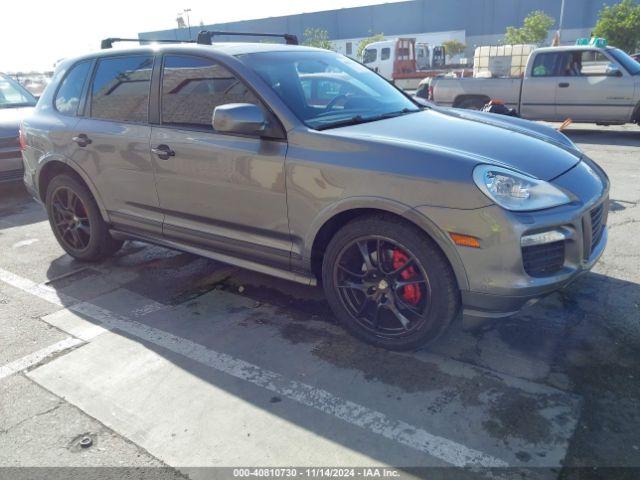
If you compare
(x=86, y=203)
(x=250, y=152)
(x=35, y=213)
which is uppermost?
(x=250, y=152)

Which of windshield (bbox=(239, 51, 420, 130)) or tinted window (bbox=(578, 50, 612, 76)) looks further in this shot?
tinted window (bbox=(578, 50, 612, 76))

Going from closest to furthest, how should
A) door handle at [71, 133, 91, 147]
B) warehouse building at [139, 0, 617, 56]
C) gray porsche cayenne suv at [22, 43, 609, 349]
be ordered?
gray porsche cayenne suv at [22, 43, 609, 349]
door handle at [71, 133, 91, 147]
warehouse building at [139, 0, 617, 56]

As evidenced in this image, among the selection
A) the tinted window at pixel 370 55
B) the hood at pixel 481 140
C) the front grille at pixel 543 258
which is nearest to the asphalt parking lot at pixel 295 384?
the front grille at pixel 543 258

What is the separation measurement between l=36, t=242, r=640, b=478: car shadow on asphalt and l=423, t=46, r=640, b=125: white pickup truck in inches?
312

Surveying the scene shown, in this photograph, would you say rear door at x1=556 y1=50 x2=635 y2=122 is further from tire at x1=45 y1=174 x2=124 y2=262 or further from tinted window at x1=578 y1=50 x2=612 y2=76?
tire at x1=45 y1=174 x2=124 y2=262

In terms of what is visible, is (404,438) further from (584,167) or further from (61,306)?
(61,306)

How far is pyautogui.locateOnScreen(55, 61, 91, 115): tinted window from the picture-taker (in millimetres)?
4391

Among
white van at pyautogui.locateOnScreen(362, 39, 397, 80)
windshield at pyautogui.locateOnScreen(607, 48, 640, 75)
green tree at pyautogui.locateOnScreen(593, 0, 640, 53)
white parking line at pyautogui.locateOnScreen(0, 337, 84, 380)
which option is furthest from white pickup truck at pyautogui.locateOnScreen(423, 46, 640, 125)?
green tree at pyautogui.locateOnScreen(593, 0, 640, 53)

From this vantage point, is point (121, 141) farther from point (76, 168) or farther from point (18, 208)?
point (18, 208)

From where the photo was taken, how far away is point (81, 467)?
7.48 ft

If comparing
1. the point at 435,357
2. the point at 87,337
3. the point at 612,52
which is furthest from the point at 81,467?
the point at 612,52

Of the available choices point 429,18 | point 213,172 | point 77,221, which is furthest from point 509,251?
point 429,18

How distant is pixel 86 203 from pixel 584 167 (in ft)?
12.8

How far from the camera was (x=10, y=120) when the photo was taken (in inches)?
289
